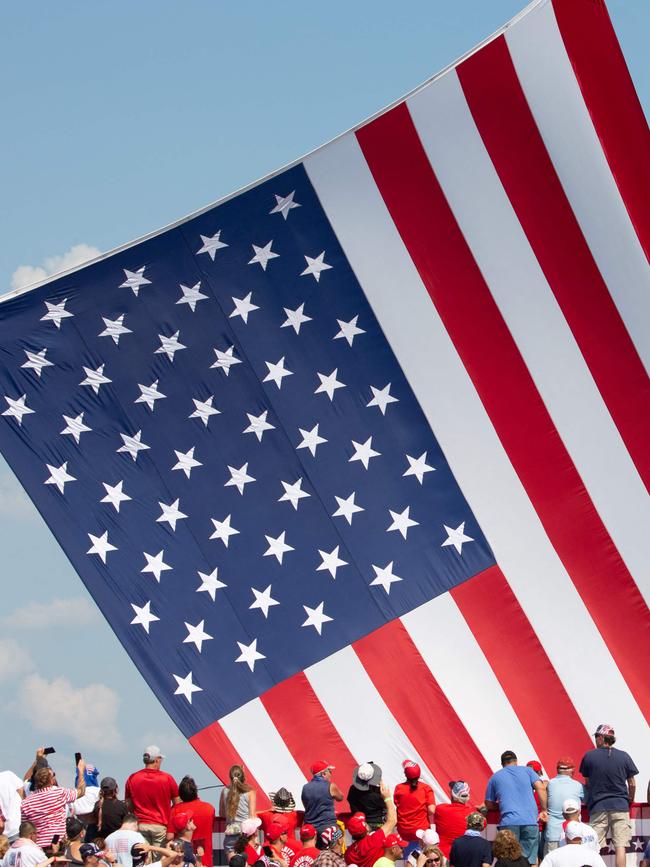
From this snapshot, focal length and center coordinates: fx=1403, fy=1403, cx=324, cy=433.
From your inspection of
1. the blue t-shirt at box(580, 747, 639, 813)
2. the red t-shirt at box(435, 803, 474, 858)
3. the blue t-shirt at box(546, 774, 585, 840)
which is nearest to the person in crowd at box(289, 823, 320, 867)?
the red t-shirt at box(435, 803, 474, 858)

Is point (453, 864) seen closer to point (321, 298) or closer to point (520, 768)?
point (520, 768)

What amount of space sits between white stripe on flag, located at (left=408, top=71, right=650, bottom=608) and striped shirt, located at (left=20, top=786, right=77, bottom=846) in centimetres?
697

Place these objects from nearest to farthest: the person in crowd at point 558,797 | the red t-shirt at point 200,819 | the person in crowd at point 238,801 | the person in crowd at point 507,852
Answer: the person in crowd at point 507,852 → the red t-shirt at point 200,819 → the person in crowd at point 558,797 → the person in crowd at point 238,801

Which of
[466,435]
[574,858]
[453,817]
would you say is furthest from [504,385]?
[574,858]

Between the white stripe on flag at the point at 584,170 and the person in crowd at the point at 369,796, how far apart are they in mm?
5803

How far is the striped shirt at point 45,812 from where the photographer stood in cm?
1390

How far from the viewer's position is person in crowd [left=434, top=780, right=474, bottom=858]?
13.9m

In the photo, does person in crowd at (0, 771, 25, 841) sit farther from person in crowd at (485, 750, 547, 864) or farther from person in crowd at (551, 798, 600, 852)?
person in crowd at (551, 798, 600, 852)

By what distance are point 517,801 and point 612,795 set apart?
0.98 metres

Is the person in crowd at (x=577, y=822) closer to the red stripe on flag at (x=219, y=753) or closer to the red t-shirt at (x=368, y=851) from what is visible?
the red t-shirt at (x=368, y=851)

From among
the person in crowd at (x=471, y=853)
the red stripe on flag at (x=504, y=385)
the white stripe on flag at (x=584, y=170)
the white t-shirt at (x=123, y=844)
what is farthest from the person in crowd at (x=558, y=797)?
the white stripe on flag at (x=584, y=170)

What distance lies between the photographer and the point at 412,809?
1438 centimetres

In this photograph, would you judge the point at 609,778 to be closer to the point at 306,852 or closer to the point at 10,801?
the point at 306,852

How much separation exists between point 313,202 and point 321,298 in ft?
3.84
